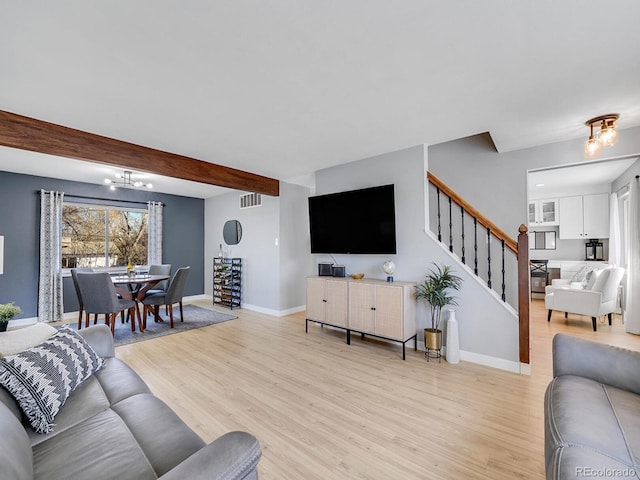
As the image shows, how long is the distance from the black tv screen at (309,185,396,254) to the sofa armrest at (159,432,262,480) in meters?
2.97

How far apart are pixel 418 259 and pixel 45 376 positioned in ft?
11.1

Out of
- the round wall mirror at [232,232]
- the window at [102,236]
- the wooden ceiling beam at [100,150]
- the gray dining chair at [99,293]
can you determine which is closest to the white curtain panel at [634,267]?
the wooden ceiling beam at [100,150]

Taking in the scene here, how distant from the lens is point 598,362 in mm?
1615

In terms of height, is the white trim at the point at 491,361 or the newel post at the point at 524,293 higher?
the newel post at the point at 524,293

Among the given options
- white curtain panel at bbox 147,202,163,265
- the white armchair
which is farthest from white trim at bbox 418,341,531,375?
white curtain panel at bbox 147,202,163,265

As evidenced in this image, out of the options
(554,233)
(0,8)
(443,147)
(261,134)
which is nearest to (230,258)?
(261,134)

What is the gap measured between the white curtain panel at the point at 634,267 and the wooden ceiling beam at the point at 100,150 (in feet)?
18.1

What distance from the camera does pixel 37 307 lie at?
4.87 meters

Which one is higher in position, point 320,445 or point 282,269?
point 282,269

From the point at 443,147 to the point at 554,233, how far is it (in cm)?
458

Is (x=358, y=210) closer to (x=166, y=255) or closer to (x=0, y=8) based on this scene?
(x=0, y=8)

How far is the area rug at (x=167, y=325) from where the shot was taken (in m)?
4.11

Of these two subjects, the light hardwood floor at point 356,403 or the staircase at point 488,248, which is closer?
the light hardwood floor at point 356,403

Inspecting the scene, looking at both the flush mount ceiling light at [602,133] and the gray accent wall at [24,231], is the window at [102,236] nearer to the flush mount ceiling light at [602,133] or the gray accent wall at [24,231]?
the gray accent wall at [24,231]
